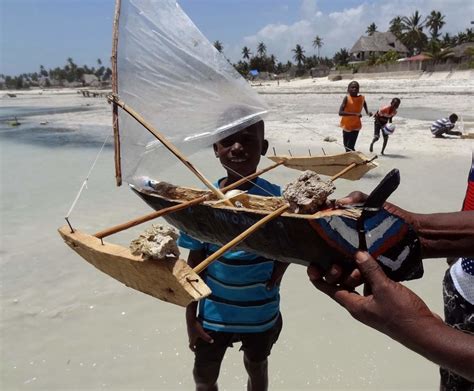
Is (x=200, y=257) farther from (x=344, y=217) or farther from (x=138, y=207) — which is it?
(x=138, y=207)

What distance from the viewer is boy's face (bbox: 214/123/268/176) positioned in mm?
2057

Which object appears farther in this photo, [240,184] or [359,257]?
[240,184]

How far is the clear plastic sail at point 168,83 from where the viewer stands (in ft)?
6.84

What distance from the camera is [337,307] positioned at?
3.50 meters

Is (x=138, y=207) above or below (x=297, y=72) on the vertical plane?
below

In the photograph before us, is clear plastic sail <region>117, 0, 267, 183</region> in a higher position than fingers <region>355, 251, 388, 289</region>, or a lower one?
higher

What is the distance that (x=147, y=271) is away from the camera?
1.17m

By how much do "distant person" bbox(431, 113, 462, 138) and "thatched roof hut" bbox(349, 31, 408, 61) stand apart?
56.4 meters

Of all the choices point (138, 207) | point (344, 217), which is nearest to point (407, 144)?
point (138, 207)

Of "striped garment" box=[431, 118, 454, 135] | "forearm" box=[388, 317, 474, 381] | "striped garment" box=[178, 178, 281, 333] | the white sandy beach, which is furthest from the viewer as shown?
"striped garment" box=[431, 118, 454, 135]

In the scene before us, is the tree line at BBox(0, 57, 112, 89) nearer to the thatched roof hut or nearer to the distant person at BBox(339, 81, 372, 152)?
the thatched roof hut

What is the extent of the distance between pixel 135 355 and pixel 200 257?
1458mm

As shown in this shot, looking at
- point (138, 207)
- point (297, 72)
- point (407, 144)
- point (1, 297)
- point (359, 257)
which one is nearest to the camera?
point (359, 257)

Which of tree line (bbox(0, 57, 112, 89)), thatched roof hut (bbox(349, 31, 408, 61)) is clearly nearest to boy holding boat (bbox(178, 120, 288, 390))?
thatched roof hut (bbox(349, 31, 408, 61))
